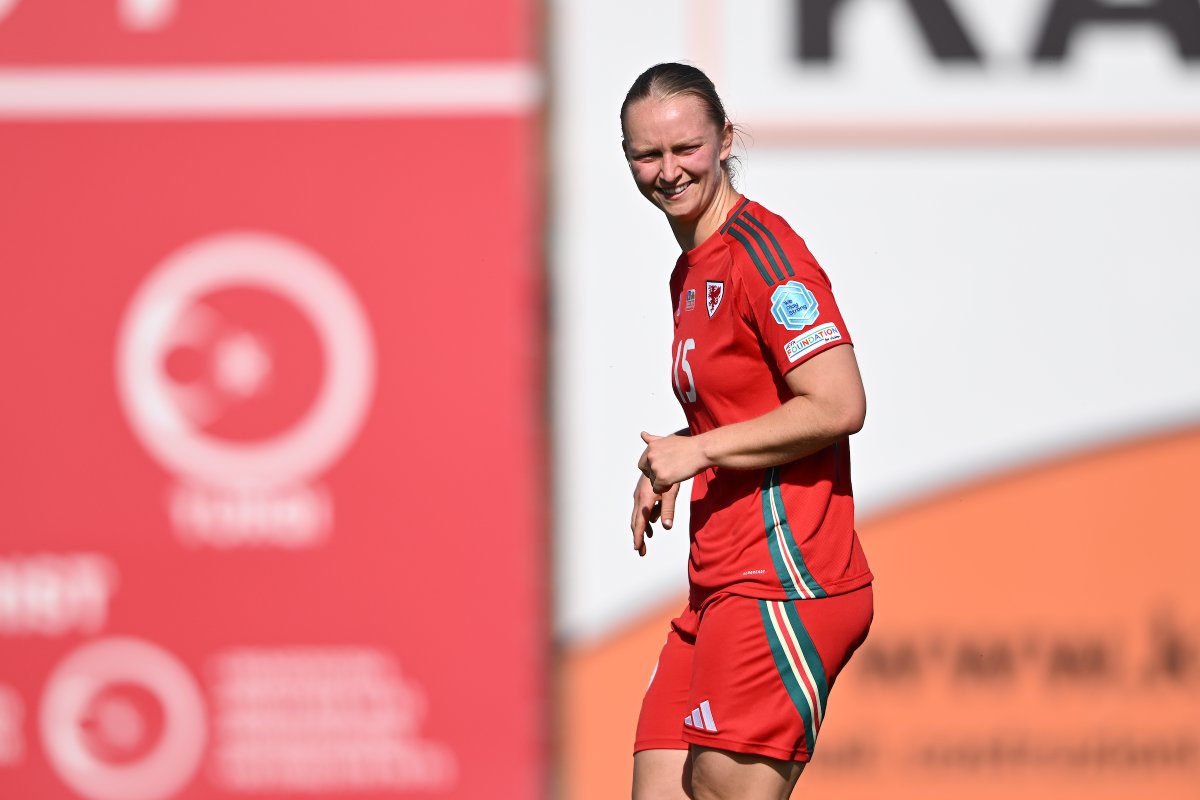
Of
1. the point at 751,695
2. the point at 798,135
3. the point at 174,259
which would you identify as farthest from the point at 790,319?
the point at 174,259

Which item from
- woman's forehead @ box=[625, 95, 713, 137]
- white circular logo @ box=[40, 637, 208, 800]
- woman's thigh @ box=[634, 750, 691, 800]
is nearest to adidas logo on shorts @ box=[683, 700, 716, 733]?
woman's thigh @ box=[634, 750, 691, 800]

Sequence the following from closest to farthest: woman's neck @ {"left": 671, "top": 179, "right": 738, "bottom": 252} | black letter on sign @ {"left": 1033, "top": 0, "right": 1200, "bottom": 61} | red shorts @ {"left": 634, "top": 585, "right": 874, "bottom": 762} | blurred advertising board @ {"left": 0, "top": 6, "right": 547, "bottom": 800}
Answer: red shorts @ {"left": 634, "top": 585, "right": 874, "bottom": 762} < woman's neck @ {"left": 671, "top": 179, "right": 738, "bottom": 252} < black letter on sign @ {"left": 1033, "top": 0, "right": 1200, "bottom": 61} < blurred advertising board @ {"left": 0, "top": 6, "right": 547, "bottom": 800}

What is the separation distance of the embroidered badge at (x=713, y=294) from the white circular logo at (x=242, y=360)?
1.85 meters

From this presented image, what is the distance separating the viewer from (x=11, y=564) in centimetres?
403

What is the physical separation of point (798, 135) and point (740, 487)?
69.4 inches

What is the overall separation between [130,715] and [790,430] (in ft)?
8.35

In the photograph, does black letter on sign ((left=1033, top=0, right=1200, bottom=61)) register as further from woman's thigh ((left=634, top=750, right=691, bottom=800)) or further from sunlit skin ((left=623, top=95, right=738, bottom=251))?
woman's thigh ((left=634, top=750, right=691, bottom=800))

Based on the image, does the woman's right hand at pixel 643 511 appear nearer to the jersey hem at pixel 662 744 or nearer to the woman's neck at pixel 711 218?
the jersey hem at pixel 662 744

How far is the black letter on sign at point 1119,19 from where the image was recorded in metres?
3.86

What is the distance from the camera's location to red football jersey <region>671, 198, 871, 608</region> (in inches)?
89.0

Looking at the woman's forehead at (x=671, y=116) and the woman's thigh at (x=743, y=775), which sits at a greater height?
the woman's forehead at (x=671, y=116)

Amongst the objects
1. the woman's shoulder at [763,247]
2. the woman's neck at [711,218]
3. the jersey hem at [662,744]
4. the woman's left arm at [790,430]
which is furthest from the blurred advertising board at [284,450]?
the woman's left arm at [790,430]

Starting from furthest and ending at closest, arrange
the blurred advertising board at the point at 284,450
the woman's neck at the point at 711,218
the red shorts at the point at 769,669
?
the blurred advertising board at the point at 284,450
the woman's neck at the point at 711,218
the red shorts at the point at 769,669

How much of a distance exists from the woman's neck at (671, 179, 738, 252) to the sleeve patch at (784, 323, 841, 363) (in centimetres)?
32
